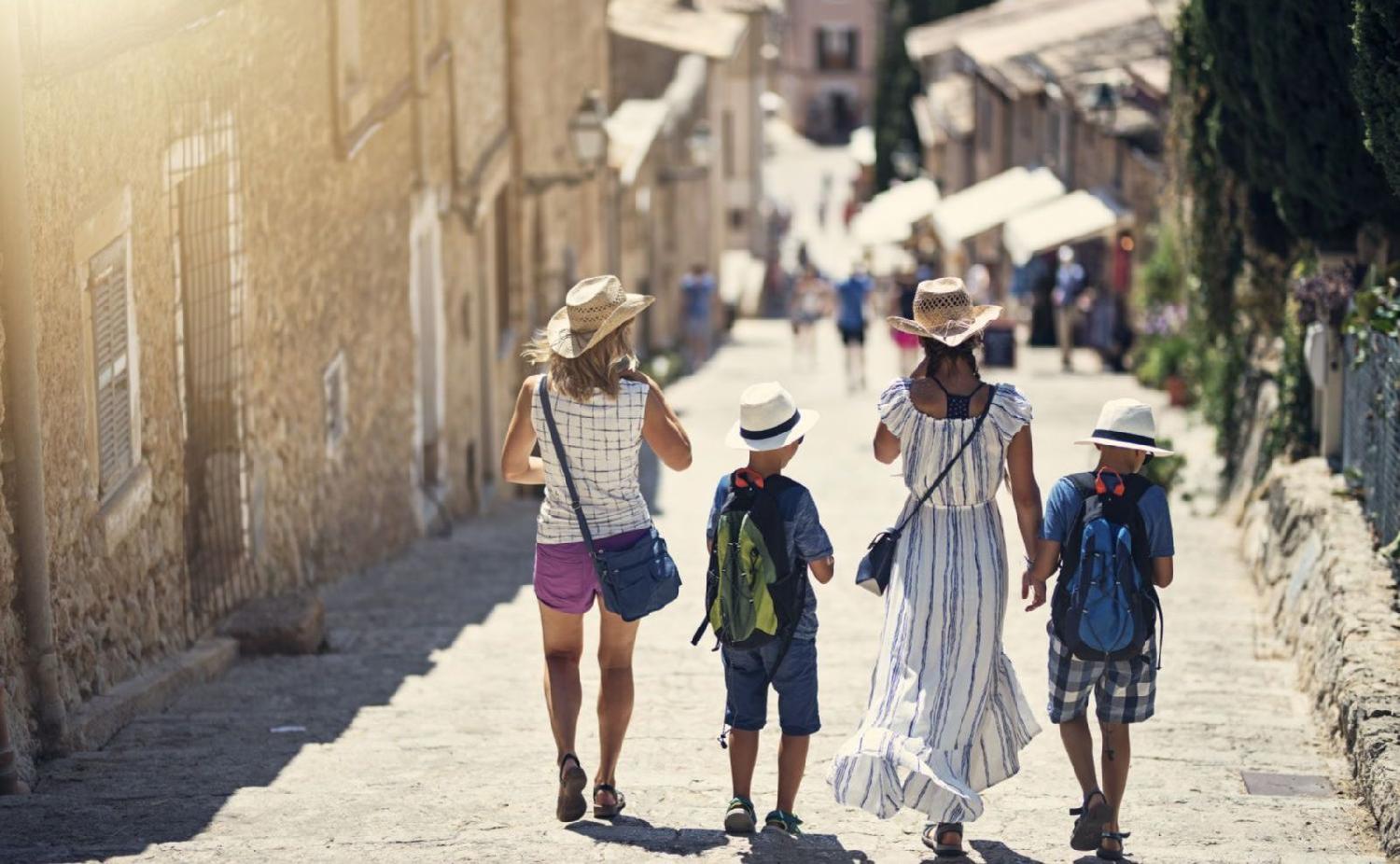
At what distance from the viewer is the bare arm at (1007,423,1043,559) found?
6.04m

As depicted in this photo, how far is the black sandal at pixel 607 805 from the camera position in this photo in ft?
20.3

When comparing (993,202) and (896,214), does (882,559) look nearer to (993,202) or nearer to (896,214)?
(993,202)

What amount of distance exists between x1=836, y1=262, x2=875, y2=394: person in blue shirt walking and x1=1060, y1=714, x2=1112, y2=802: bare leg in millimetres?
18105

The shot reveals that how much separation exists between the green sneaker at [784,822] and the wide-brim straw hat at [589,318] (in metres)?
1.40

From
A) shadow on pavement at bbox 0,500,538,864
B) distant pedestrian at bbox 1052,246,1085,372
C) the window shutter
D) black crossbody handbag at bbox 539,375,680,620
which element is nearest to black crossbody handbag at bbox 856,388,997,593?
black crossbody handbag at bbox 539,375,680,620

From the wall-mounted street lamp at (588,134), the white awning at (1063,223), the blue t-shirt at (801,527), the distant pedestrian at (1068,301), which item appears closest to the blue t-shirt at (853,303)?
the distant pedestrian at (1068,301)

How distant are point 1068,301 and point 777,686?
68.5 feet

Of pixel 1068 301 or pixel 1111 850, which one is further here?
pixel 1068 301

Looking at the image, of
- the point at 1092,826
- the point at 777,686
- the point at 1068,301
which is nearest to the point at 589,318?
the point at 777,686

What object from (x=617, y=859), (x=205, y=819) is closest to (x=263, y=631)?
(x=205, y=819)

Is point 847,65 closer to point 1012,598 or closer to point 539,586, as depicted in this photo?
point 1012,598

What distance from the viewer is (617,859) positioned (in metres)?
5.72

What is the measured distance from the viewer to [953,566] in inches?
238

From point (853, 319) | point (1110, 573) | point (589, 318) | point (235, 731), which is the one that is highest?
point (589, 318)
